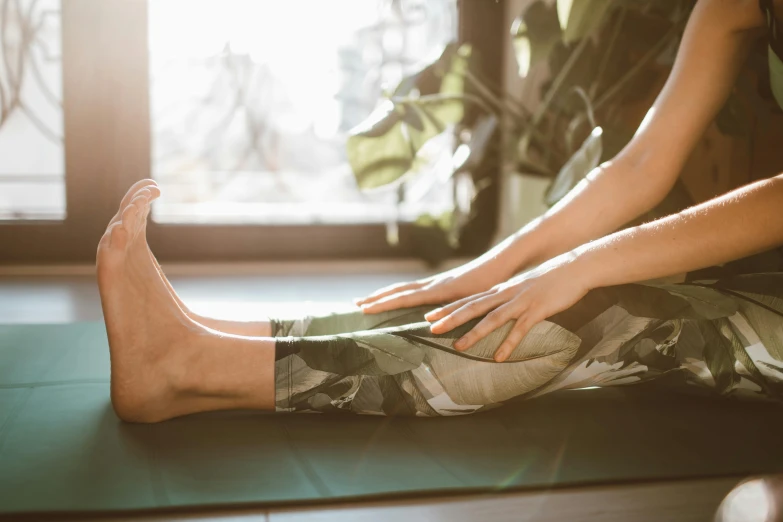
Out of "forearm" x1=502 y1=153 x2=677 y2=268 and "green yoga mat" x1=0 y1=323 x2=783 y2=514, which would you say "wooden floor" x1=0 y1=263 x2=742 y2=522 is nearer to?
"green yoga mat" x1=0 y1=323 x2=783 y2=514

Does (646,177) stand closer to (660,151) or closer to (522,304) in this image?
(660,151)

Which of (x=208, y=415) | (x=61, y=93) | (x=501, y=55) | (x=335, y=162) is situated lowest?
(x=208, y=415)

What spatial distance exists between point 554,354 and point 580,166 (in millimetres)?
645

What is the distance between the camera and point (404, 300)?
1192 mm

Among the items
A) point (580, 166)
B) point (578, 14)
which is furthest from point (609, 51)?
point (580, 166)

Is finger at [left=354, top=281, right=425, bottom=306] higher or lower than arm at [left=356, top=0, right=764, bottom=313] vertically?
lower

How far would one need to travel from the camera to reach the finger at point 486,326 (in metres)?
0.94

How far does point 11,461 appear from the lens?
86 centimetres

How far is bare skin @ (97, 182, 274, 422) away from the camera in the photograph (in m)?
0.91

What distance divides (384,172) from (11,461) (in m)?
1.02

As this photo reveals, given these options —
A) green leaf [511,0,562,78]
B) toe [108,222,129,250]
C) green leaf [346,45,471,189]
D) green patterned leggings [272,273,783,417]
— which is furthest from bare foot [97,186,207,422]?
green leaf [511,0,562,78]

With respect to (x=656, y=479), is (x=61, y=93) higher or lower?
higher

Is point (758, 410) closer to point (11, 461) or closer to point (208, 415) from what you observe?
point (208, 415)

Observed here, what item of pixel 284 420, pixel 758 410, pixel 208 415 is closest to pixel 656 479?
pixel 758 410
